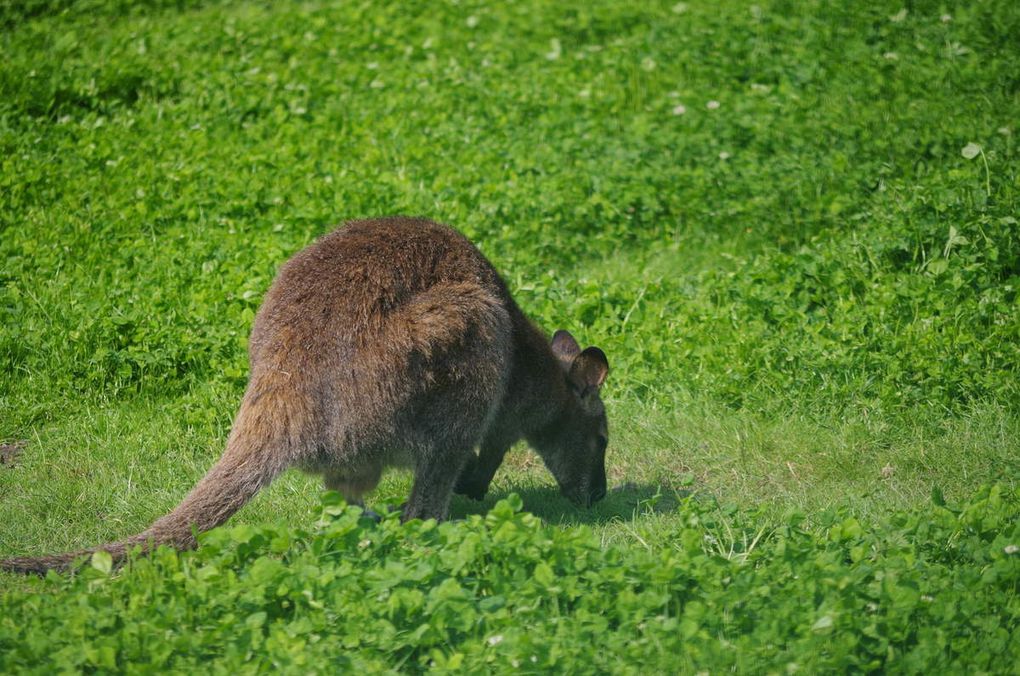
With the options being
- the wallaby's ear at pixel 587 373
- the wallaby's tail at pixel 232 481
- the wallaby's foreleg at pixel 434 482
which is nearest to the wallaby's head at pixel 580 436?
the wallaby's ear at pixel 587 373

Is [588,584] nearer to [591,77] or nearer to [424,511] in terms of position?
[424,511]

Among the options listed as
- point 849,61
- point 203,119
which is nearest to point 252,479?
point 203,119

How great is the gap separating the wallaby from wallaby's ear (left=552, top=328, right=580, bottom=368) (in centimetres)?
66

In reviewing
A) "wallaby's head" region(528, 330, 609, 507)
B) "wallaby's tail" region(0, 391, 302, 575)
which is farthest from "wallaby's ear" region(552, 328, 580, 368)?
"wallaby's tail" region(0, 391, 302, 575)

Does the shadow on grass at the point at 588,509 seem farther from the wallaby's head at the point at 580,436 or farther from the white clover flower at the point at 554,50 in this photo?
the white clover flower at the point at 554,50

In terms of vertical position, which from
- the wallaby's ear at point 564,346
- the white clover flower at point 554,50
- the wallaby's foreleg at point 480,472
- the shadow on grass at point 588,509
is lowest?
the shadow on grass at point 588,509

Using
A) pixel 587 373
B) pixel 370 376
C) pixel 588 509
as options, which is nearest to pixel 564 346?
pixel 587 373

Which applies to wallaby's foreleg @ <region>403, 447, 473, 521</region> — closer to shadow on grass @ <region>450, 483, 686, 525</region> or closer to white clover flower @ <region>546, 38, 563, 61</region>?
shadow on grass @ <region>450, 483, 686, 525</region>

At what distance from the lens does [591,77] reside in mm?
10211

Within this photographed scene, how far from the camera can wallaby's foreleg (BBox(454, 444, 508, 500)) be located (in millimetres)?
5773

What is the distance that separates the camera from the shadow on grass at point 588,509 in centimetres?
573

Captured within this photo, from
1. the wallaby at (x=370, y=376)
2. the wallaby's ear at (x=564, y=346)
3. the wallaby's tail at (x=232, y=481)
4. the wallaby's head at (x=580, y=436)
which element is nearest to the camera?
the wallaby's tail at (x=232, y=481)

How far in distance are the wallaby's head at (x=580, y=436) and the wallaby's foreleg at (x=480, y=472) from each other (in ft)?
1.15

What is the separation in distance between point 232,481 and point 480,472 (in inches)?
58.8
